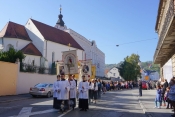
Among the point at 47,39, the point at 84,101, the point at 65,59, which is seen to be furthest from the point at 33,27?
the point at 84,101

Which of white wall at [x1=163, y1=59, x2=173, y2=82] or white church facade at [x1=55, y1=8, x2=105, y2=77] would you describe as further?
white church facade at [x1=55, y1=8, x2=105, y2=77]

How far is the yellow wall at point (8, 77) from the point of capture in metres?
21.6

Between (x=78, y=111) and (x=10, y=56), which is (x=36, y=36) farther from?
(x=78, y=111)

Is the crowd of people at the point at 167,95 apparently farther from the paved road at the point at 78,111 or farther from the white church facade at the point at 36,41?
the white church facade at the point at 36,41

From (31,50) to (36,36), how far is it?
186 inches

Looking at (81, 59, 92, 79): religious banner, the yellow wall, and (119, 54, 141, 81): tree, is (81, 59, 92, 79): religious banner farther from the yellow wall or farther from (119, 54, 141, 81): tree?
(119, 54, 141, 81): tree

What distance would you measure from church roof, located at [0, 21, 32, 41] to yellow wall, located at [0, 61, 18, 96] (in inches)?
746

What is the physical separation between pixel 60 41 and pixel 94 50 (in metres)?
31.2

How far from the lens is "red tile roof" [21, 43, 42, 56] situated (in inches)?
1612

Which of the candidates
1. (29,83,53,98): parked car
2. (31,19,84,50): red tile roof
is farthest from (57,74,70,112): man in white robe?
(31,19,84,50): red tile roof


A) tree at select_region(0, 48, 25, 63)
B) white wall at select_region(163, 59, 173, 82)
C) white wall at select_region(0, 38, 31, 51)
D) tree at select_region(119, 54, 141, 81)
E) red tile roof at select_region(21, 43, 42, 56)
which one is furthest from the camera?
tree at select_region(119, 54, 141, 81)

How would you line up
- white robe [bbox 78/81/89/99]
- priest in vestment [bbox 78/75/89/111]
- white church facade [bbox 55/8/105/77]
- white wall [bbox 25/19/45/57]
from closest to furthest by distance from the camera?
priest in vestment [bbox 78/75/89/111] < white robe [bbox 78/81/89/99] < white wall [bbox 25/19/45/57] < white church facade [bbox 55/8/105/77]

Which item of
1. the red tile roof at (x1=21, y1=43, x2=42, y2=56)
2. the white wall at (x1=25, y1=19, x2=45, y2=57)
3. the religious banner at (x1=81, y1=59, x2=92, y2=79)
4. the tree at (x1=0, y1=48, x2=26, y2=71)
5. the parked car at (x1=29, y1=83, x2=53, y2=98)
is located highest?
the white wall at (x1=25, y1=19, x2=45, y2=57)

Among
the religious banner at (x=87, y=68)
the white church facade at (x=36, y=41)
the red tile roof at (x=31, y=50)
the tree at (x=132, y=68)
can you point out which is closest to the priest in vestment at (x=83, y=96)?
the religious banner at (x=87, y=68)
